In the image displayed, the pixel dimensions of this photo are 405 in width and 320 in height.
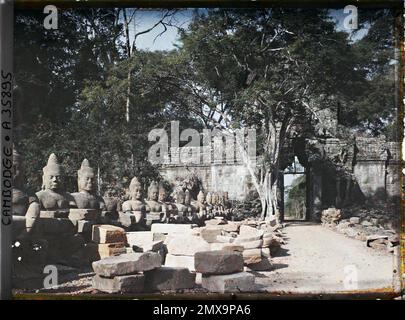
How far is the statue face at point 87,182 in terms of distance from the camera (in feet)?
16.5

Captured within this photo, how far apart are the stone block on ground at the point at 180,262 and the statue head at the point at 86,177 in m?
1.28

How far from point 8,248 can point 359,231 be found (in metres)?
4.28

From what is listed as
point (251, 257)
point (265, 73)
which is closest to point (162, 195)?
point (251, 257)

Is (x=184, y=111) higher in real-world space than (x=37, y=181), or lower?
higher

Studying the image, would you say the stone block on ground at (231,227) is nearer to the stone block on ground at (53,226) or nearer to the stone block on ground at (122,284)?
the stone block on ground at (122,284)

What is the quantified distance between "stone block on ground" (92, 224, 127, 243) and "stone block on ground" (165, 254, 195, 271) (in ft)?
2.01

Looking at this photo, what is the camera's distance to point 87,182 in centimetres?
503

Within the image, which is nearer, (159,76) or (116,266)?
(116,266)

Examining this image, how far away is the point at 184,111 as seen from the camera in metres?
5.05

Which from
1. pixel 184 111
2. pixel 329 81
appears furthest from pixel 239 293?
pixel 329 81

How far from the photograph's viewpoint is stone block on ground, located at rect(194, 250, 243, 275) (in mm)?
4770

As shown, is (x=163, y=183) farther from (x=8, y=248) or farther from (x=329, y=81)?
(x=329, y=81)

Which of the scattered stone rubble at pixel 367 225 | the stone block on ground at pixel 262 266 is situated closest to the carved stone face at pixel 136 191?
the stone block on ground at pixel 262 266

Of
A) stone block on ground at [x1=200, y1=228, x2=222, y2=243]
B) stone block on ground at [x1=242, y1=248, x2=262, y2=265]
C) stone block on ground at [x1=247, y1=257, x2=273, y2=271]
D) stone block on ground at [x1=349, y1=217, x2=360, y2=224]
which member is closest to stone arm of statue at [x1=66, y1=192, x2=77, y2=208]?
stone block on ground at [x1=200, y1=228, x2=222, y2=243]
